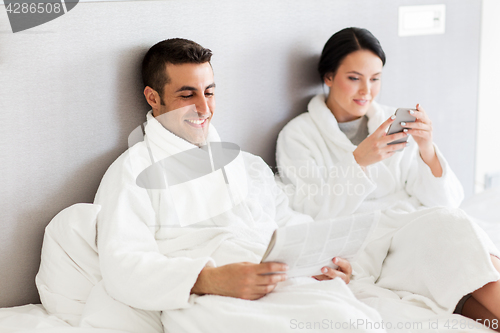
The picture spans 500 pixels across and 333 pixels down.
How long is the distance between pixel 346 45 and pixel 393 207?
661 mm

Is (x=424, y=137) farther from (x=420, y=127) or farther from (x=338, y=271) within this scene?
(x=338, y=271)

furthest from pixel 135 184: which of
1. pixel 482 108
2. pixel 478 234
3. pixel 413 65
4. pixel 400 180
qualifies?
pixel 482 108

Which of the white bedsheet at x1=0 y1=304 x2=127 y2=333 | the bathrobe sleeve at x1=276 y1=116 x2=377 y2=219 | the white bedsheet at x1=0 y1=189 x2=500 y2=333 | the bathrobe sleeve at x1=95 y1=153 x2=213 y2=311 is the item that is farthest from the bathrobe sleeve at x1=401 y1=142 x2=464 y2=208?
the white bedsheet at x1=0 y1=304 x2=127 y2=333

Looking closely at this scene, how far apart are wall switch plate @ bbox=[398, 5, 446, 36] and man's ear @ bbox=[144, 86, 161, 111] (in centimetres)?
131

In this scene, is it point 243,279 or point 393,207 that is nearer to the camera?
point 243,279

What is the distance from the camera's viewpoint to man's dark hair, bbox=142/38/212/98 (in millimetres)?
1439

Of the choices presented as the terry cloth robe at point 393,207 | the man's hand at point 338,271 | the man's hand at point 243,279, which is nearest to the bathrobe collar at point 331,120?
the terry cloth robe at point 393,207

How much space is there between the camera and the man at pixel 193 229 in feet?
3.74

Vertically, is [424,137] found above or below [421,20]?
below

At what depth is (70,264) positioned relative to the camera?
4.42ft

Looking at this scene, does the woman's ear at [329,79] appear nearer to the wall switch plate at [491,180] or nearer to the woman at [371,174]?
the woman at [371,174]

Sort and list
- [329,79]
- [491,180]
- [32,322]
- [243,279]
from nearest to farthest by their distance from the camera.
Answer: [243,279], [32,322], [329,79], [491,180]

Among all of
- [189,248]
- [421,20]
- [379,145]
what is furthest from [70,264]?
[421,20]

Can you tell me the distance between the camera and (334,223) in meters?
1.13
